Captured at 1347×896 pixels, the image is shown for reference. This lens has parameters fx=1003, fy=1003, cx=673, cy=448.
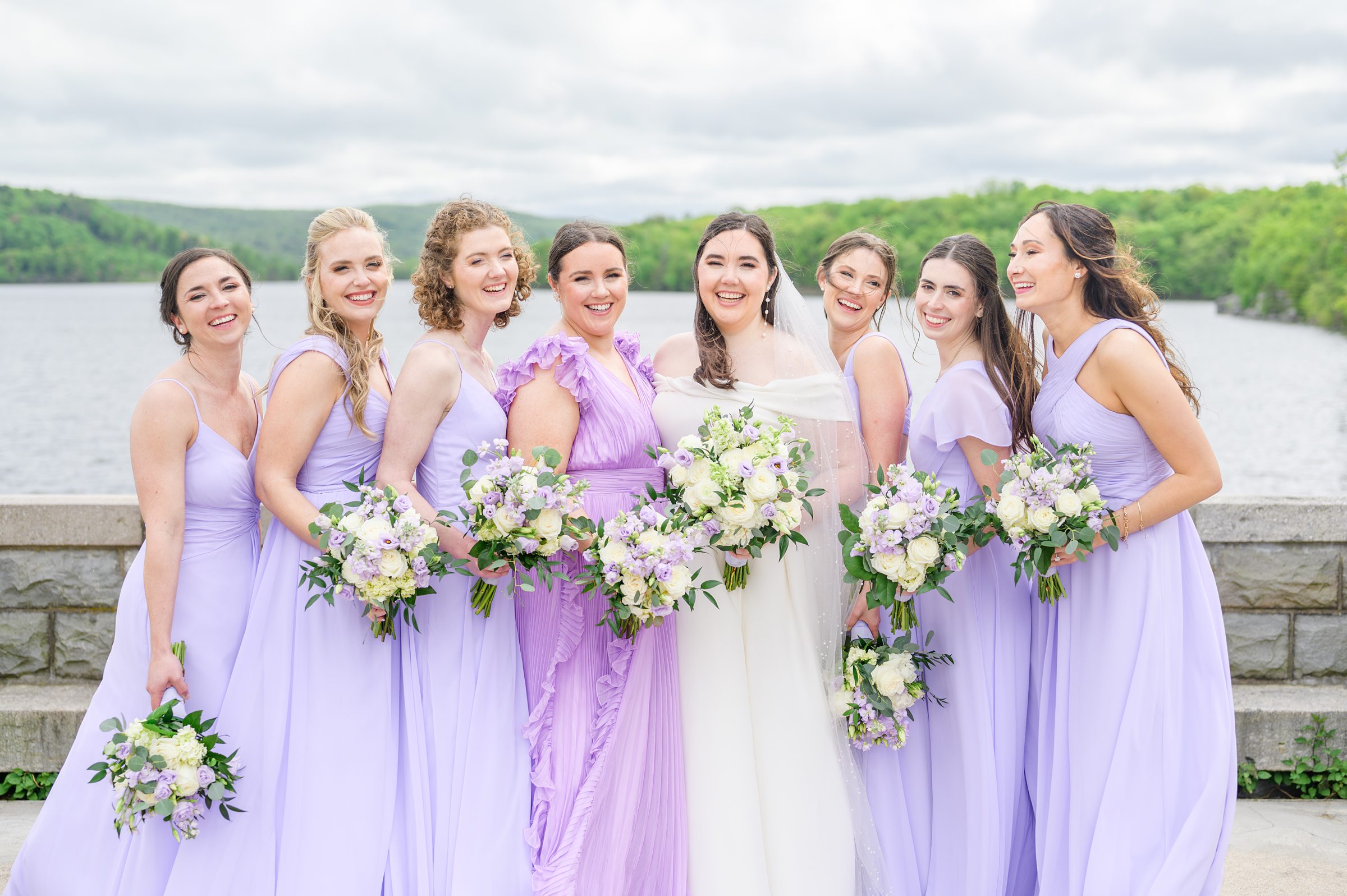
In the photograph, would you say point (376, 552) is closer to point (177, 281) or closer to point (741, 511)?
point (741, 511)

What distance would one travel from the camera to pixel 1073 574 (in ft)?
12.5

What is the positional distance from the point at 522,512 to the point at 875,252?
6.71 ft

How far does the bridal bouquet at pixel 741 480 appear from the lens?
11.0 ft

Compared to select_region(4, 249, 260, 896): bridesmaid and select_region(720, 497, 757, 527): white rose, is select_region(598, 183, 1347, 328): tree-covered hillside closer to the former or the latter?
select_region(720, 497, 757, 527): white rose

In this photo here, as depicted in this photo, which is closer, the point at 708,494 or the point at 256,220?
the point at 708,494

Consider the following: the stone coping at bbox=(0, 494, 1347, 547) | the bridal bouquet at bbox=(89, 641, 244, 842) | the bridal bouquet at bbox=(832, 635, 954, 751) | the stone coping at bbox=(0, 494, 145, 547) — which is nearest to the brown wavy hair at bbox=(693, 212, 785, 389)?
the bridal bouquet at bbox=(832, 635, 954, 751)

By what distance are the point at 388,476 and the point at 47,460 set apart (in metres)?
26.7

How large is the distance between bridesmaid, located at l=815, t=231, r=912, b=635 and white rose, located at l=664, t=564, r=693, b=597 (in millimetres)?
929

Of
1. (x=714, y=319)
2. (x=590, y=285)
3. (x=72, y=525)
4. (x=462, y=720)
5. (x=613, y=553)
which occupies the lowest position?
(x=462, y=720)

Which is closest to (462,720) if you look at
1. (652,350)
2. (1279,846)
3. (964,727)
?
(964,727)

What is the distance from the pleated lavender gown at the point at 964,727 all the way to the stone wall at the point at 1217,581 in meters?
2.03

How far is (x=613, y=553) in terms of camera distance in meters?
3.34

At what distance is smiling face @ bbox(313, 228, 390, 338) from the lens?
12.5ft

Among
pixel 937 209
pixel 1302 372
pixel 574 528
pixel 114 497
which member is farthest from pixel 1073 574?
pixel 1302 372
